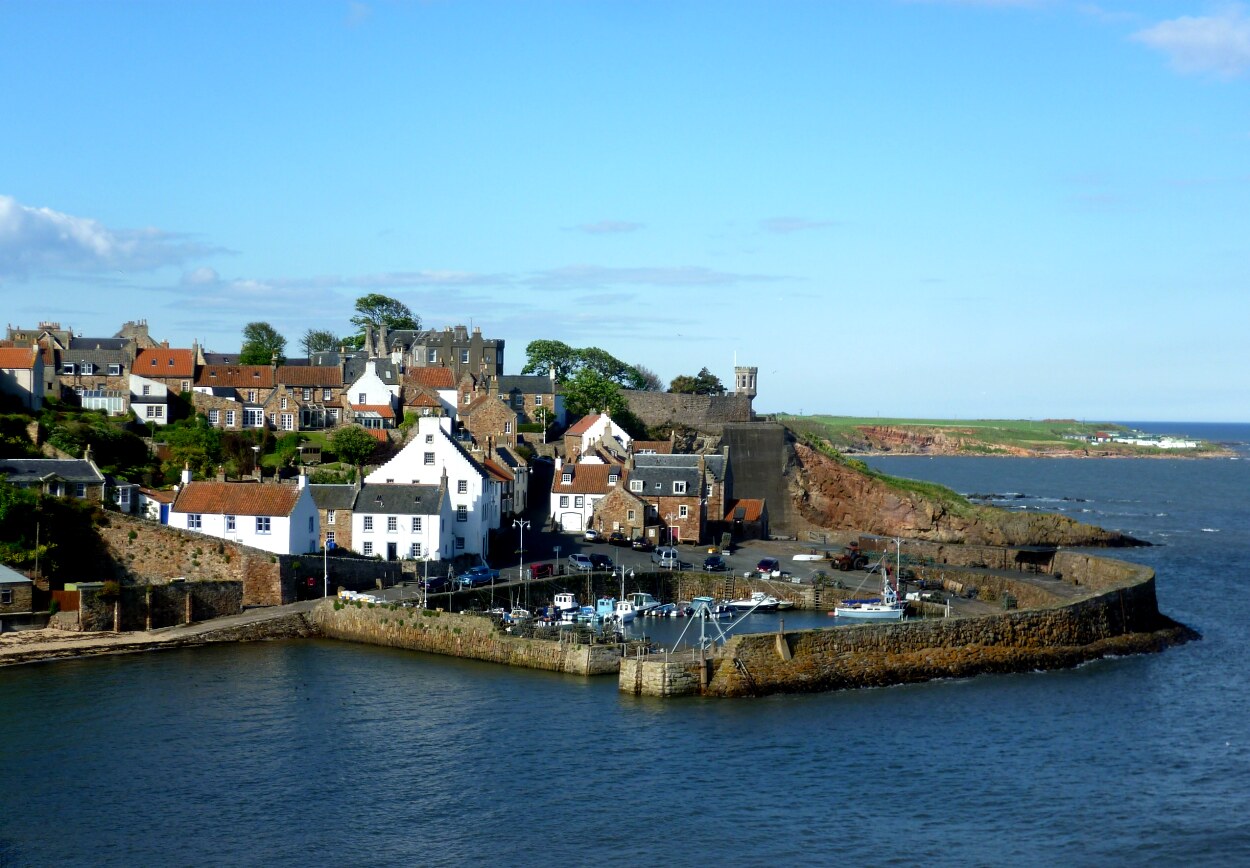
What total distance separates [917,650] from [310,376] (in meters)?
56.2

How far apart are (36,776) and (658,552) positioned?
35642 millimetres

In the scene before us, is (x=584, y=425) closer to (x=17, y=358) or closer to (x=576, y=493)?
(x=576, y=493)

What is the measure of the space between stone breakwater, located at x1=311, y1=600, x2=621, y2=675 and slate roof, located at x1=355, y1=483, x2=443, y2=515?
810cm

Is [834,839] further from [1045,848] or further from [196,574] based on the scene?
[196,574]

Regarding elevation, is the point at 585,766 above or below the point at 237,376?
below

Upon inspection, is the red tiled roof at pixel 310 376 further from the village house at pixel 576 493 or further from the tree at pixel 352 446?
the village house at pixel 576 493

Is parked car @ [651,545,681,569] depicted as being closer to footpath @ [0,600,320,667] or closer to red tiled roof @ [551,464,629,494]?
red tiled roof @ [551,464,629,494]

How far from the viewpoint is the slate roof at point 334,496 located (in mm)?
58781

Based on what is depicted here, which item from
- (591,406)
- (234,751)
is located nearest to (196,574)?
(234,751)

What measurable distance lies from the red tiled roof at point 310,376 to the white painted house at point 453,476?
2619 cm

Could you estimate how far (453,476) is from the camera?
206 ft

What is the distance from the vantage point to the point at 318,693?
41562 mm

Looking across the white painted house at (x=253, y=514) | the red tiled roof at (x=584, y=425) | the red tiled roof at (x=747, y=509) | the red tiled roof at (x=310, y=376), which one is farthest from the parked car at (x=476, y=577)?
the red tiled roof at (x=310, y=376)

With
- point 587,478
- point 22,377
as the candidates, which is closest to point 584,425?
point 587,478
